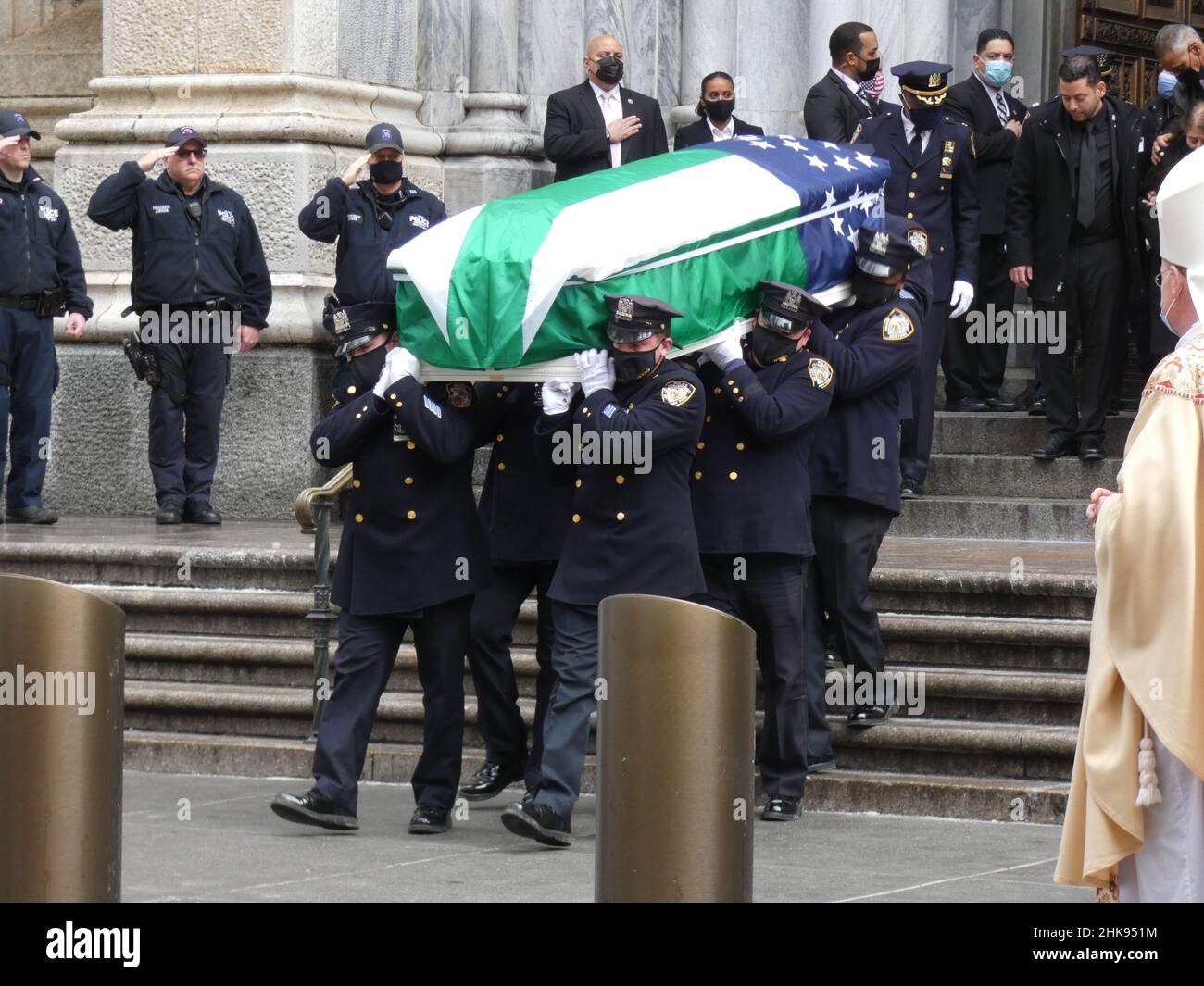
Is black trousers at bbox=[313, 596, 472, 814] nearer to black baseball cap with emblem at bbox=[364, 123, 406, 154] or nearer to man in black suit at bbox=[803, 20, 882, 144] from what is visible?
black baseball cap with emblem at bbox=[364, 123, 406, 154]

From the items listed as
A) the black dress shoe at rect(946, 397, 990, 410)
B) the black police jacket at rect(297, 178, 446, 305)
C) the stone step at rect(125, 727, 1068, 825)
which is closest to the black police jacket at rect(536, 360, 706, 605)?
the stone step at rect(125, 727, 1068, 825)

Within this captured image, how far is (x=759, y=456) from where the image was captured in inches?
303

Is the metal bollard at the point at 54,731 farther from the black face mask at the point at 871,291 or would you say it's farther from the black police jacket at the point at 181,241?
the black police jacket at the point at 181,241

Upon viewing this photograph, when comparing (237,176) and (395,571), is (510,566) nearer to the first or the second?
(395,571)

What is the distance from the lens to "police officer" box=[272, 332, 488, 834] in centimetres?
748

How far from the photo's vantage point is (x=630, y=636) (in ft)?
15.4

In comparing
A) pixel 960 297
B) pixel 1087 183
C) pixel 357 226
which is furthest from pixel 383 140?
pixel 1087 183

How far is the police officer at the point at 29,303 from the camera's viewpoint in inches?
461

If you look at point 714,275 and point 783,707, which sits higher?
point 714,275

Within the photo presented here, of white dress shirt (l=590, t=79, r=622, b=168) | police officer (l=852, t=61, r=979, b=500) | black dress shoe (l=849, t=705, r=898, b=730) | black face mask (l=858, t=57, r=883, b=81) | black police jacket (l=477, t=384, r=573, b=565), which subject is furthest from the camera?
white dress shirt (l=590, t=79, r=622, b=168)

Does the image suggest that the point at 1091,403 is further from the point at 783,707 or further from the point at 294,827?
the point at 294,827

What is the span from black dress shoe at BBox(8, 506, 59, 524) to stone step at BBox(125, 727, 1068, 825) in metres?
2.72

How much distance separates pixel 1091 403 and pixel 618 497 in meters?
4.42

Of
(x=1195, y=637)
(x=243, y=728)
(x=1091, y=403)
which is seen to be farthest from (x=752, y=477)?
(x=1091, y=403)
